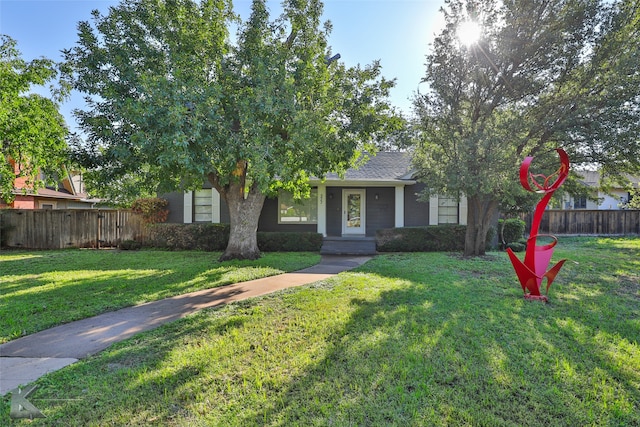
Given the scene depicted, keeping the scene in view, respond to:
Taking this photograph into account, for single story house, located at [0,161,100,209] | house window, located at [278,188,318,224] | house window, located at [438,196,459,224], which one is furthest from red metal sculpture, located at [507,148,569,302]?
single story house, located at [0,161,100,209]

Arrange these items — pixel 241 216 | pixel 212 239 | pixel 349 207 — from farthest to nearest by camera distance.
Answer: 1. pixel 349 207
2. pixel 212 239
3. pixel 241 216

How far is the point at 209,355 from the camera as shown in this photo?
130 inches

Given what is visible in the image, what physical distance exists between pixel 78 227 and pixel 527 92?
16231mm

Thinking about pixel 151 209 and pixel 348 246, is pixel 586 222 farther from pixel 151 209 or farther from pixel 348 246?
pixel 151 209

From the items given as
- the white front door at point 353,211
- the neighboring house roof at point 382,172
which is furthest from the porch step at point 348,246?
the neighboring house roof at point 382,172

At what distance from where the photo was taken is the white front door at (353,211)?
14.4 m

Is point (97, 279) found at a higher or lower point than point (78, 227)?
lower

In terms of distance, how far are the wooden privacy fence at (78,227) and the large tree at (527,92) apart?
11666 mm

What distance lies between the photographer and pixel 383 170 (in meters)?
14.3

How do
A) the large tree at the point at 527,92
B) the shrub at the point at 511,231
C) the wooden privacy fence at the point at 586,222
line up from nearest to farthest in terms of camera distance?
the large tree at the point at 527,92, the shrub at the point at 511,231, the wooden privacy fence at the point at 586,222

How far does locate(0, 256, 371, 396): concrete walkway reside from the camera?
3.14 meters

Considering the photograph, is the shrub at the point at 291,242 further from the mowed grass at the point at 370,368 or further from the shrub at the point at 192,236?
the mowed grass at the point at 370,368

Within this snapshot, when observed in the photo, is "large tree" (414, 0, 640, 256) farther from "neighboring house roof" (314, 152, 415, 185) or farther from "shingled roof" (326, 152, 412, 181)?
"shingled roof" (326, 152, 412, 181)

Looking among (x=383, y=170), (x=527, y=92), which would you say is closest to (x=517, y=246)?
(x=527, y=92)
